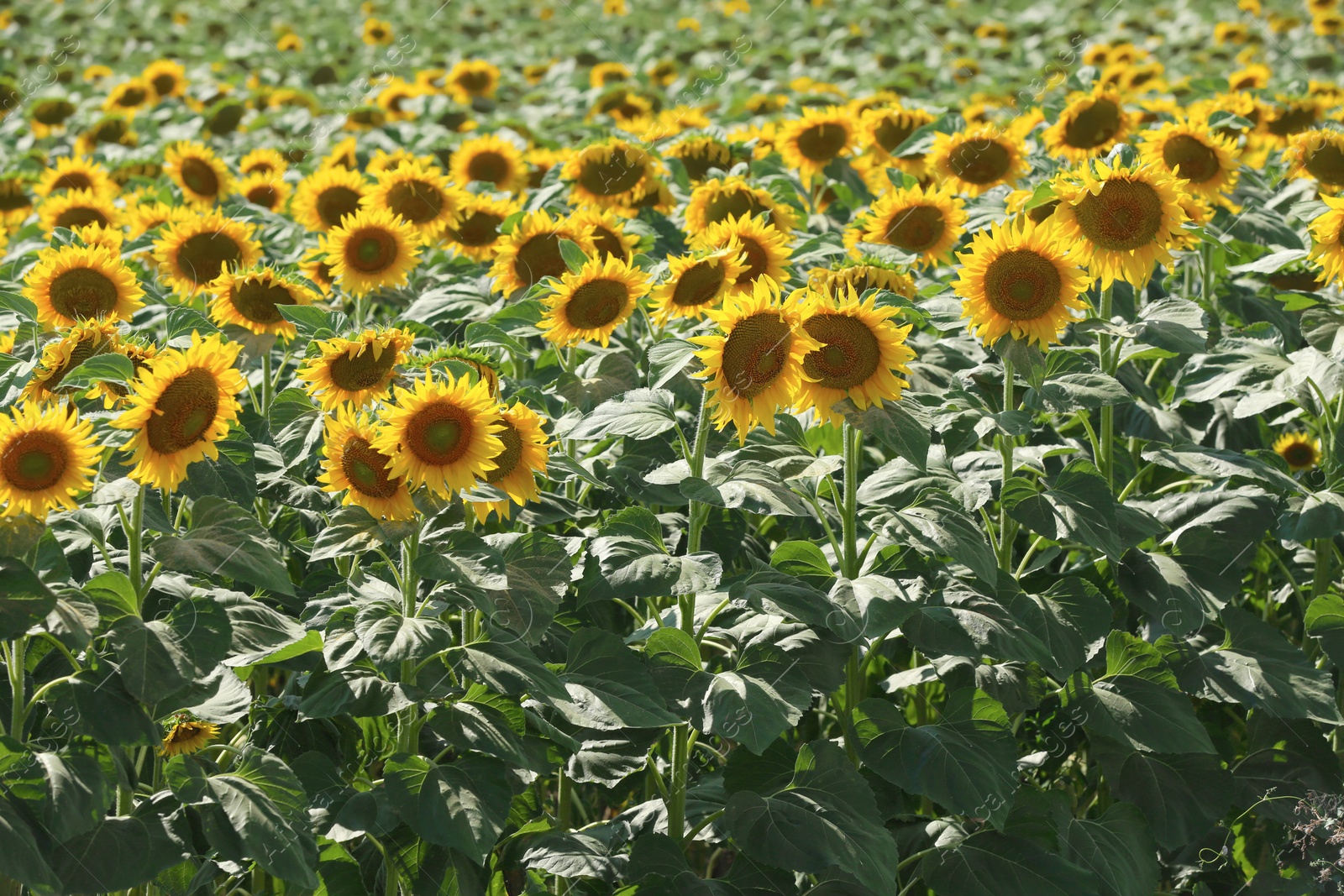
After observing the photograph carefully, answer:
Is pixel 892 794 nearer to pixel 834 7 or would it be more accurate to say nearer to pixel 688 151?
pixel 688 151

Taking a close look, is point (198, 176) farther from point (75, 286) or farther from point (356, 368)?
point (356, 368)

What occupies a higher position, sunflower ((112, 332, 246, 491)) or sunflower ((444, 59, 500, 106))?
sunflower ((112, 332, 246, 491))

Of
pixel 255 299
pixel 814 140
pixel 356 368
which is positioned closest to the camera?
pixel 356 368

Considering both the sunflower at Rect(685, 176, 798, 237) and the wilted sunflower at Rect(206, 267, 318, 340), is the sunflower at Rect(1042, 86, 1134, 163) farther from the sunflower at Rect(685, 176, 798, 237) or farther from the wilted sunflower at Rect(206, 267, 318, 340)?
the wilted sunflower at Rect(206, 267, 318, 340)

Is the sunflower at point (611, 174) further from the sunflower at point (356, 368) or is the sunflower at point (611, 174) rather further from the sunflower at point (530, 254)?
the sunflower at point (356, 368)

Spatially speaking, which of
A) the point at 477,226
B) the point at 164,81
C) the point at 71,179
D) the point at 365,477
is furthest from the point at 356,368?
the point at 164,81

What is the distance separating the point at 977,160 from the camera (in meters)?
4.54

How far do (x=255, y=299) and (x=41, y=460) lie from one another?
1.19 m

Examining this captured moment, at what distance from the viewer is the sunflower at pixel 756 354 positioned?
8.68 feet

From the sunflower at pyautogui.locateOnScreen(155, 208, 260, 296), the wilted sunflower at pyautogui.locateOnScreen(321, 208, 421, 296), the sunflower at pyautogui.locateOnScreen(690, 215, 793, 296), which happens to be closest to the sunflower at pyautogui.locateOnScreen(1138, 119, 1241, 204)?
the sunflower at pyautogui.locateOnScreen(690, 215, 793, 296)

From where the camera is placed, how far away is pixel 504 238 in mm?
3793

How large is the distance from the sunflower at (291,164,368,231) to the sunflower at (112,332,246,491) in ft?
5.92

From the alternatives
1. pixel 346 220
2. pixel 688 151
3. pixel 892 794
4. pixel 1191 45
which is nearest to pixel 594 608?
pixel 892 794

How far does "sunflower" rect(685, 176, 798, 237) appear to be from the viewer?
3.87 metres
